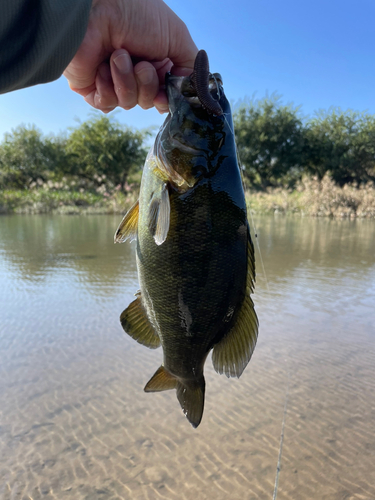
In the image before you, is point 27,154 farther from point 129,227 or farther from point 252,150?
point 129,227

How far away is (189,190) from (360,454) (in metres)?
1.87

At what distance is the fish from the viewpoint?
1.40 metres

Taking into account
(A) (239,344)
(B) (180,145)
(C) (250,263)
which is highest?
(B) (180,145)

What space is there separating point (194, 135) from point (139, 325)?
2.80 feet

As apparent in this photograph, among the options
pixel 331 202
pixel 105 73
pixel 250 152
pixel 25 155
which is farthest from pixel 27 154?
pixel 105 73

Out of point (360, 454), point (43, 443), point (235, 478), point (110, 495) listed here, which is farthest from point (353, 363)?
point (43, 443)

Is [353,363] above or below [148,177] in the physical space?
below

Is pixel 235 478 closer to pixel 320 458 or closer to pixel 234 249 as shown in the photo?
pixel 320 458

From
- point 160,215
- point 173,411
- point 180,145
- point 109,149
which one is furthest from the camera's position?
point 109,149

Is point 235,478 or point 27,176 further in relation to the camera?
point 27,176

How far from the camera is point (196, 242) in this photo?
1398mm

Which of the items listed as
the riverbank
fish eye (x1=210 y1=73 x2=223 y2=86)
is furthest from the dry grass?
fish eye (x1=210 y1=73 x2=223 y2=86)

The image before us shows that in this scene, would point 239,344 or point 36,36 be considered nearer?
point 36,36

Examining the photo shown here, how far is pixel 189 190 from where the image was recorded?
4.67ft
